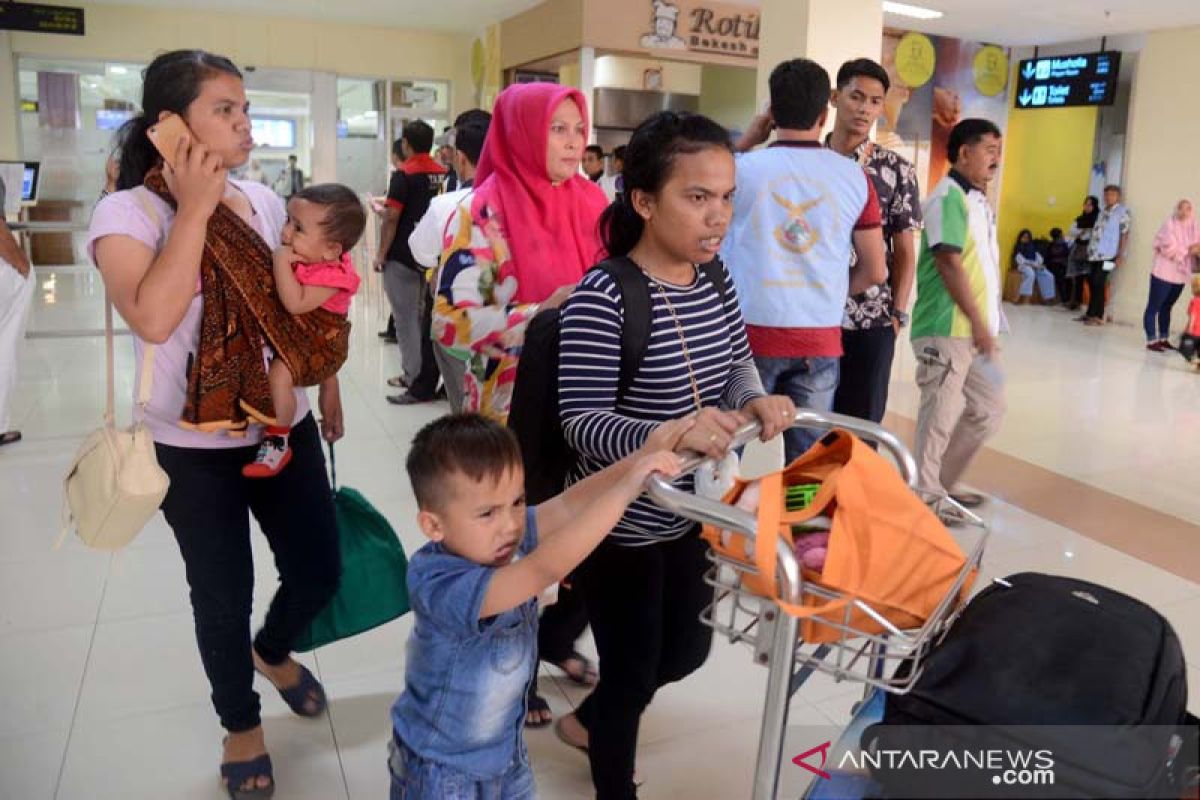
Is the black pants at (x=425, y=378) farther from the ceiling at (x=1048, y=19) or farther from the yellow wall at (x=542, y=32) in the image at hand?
the ceiling at (x=1048, y=19)

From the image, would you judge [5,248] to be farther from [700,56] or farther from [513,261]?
[700,56]

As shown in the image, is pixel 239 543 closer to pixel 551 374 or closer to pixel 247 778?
pixel 247 778

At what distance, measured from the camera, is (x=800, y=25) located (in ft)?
16.7

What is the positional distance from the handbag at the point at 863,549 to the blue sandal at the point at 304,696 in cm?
155

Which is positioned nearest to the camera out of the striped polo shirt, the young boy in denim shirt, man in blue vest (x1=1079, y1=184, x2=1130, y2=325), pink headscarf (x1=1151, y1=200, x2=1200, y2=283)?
the young boy in denim shirt

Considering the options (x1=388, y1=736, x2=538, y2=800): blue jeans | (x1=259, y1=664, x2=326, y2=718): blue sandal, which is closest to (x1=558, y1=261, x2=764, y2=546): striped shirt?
(x1=388, y1=736, x2=538, y2=800): blue jeans

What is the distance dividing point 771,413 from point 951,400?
259 cm

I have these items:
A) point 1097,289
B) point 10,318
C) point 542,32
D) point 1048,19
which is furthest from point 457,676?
point 1048,19

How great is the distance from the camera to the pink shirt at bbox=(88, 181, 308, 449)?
1.70m

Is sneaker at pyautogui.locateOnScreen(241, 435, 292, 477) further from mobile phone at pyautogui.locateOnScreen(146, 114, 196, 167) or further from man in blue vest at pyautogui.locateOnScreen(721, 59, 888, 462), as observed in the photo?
man in blue vest at pyautogui.locateOnScreen(721, 59, 888, 462)

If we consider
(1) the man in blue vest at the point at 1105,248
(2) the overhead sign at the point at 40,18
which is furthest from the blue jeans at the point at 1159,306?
(2) the overhead sign at the point at 40,18

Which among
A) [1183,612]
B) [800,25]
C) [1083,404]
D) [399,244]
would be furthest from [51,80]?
[1183,612]

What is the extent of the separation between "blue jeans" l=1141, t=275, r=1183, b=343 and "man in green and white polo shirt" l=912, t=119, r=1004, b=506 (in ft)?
20.2

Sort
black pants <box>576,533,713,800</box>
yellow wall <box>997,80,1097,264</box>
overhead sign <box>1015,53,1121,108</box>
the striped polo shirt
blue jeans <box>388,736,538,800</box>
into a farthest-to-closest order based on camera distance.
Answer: yellow wall <box>997,80,1097,264</box> → overhead sign <box>1015,53,1121,108</box> → the striped polo shirt → black pants <box>576,533,713,800</box> → blue jeans <box>388,736,538,800</box>
